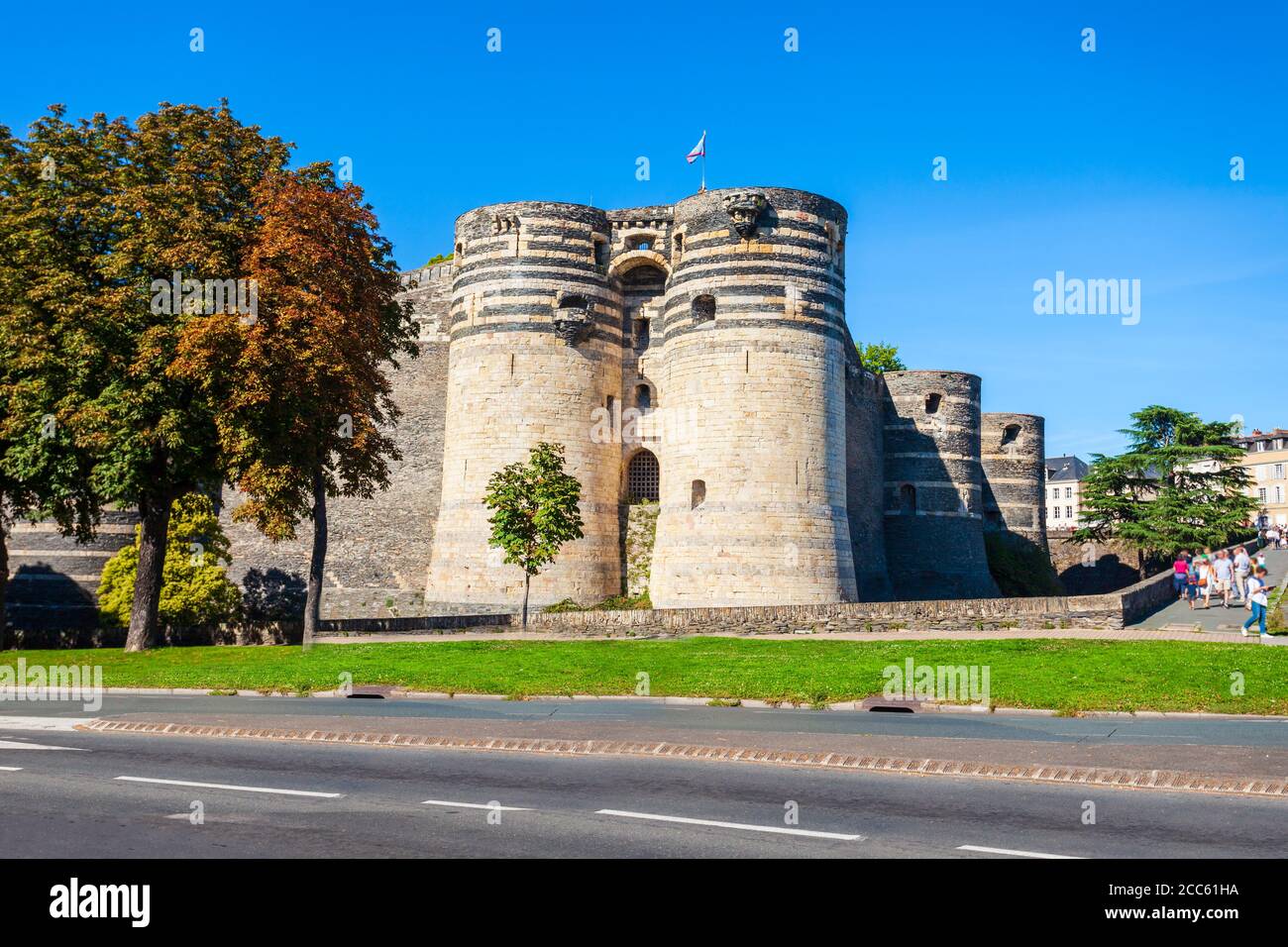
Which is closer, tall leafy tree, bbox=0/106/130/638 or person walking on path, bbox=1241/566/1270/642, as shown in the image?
person walking on path, bbox=1241/566/1270/642

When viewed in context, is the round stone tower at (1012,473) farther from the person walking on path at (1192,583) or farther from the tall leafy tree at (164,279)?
the tall leafy tree at (164,279)

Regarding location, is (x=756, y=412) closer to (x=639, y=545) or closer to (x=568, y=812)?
(x=639, y=545)

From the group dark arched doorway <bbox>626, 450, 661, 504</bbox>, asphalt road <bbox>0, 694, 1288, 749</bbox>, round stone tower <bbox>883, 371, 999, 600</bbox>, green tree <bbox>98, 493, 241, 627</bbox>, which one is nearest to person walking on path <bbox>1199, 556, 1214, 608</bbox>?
asphalt road <bbox>0, 694, 1288, 749</bbox>

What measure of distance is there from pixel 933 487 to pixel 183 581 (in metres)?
34.7

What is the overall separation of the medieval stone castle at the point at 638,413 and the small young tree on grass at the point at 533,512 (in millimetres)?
5877

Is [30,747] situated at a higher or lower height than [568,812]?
lower

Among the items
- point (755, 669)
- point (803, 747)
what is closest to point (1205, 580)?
point (755, 669)

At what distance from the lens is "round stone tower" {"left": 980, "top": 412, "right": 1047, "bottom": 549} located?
6047cm

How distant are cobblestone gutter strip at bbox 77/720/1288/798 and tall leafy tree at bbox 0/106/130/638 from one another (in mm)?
14062

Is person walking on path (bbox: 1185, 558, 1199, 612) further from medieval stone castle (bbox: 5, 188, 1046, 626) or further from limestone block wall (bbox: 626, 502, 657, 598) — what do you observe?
limestone block wall (bbox: 626, 502, 657, 598)

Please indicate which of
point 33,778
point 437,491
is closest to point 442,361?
point 437,491

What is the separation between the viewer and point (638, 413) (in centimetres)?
4350
